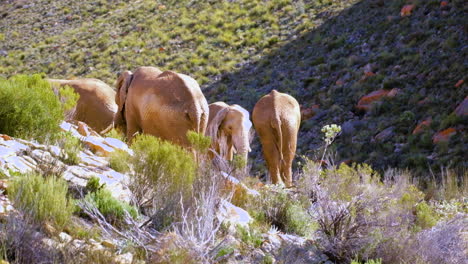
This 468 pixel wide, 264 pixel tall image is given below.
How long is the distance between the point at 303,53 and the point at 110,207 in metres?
22.4

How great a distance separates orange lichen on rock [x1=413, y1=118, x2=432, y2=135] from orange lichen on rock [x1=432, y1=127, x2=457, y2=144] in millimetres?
699

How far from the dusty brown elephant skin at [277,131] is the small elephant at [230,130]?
0.36 meters

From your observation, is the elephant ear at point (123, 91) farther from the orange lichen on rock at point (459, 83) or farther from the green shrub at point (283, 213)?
the orange lichen on rock at point (459, 83)

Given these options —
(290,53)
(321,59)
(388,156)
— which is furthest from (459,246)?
(290,53)

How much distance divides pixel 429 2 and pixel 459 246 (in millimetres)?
20579

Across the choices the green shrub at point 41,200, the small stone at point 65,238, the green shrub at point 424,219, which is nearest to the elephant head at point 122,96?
the green shrub at point 41,200

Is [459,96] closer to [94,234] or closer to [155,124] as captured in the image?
[155,124]

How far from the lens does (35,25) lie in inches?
1641

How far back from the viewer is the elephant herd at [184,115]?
9961 mm

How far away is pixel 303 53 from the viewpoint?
27.8 m

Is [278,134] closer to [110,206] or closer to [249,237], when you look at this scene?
[249,237]

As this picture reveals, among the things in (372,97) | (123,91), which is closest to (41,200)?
(123,91)

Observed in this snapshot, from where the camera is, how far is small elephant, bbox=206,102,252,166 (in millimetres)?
12148

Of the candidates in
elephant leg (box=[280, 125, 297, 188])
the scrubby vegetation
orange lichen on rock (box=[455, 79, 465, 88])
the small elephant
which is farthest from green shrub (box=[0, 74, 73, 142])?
orange lichen on rock (box=[455, 79, 465, 88])
